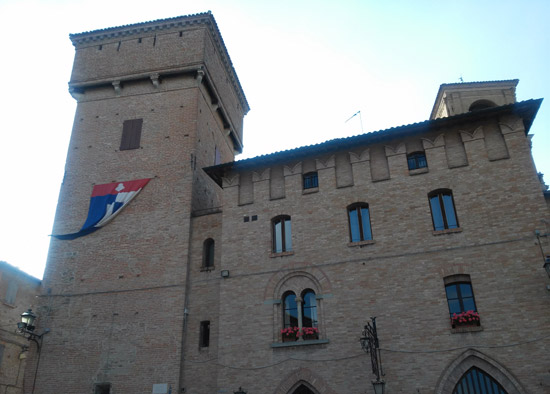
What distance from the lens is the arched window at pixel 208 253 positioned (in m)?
20.7

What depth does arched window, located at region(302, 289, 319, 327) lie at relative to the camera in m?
17.6

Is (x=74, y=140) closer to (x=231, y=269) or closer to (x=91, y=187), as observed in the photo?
(x=91, y=187)

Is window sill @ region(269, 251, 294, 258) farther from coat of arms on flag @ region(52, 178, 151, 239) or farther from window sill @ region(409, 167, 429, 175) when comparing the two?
coat of arms on flag @ region(52, 178, 151, 239)

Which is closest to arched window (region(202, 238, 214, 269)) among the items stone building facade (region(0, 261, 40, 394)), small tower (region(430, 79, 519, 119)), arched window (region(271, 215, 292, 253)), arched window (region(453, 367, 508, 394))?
arched window (region(271, 215, 292, 253))

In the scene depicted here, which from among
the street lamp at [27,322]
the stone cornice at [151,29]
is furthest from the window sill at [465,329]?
the stone cornice at [151,29]

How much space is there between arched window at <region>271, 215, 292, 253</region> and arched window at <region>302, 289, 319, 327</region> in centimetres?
194

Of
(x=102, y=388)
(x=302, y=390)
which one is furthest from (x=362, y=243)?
(x=102, y=388)

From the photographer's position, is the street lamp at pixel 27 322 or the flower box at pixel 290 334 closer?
the flower box at pixel 290 334

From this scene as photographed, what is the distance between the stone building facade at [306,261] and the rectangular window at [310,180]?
0.06 m

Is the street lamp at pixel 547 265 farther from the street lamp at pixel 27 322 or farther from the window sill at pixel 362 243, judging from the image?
the street lamp at pixel 27 322

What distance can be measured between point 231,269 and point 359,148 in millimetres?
7031

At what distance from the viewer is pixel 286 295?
18453 mm

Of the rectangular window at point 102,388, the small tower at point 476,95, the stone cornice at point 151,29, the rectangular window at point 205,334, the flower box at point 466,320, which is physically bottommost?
the rectangular window at point 102,388

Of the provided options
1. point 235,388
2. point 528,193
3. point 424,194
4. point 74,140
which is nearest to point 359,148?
point 424,194
